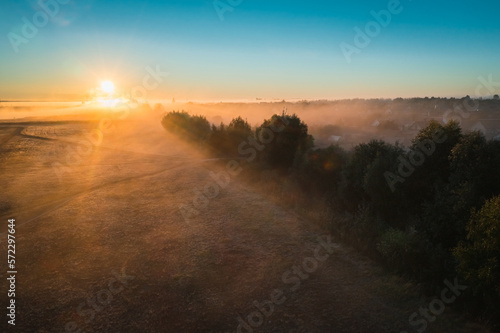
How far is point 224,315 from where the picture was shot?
837 cm

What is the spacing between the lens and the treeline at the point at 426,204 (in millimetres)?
8312

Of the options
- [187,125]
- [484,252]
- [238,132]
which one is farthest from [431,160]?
[187,125]

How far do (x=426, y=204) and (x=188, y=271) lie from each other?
1005 cm

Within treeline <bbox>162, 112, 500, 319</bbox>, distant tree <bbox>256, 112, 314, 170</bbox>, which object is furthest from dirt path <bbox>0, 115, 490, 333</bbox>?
distant tree <bbox>256, 112, 314, 170</bbox>

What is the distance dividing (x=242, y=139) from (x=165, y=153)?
1120 cm

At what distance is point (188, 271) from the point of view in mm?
10570

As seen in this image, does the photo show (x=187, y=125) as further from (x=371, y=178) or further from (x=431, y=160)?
(x=431, y=160)

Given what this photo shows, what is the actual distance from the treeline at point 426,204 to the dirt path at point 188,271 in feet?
3.29

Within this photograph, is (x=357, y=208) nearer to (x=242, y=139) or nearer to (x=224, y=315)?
(x=224, y=315)

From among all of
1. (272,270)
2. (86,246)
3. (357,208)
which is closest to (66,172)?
(86,246)

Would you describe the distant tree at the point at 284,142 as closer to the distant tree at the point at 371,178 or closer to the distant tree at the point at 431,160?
the distant tree at the point at 371,178

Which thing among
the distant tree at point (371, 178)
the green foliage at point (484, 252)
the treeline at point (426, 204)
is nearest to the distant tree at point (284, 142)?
the treeline at point (426, 204)

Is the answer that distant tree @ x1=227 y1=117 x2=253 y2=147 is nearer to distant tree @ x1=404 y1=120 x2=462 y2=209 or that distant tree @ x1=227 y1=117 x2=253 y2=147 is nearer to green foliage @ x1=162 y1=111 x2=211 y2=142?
green foliage @ x1=162 y1=111 x2=211 y2=142

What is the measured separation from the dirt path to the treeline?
3.29 feet
